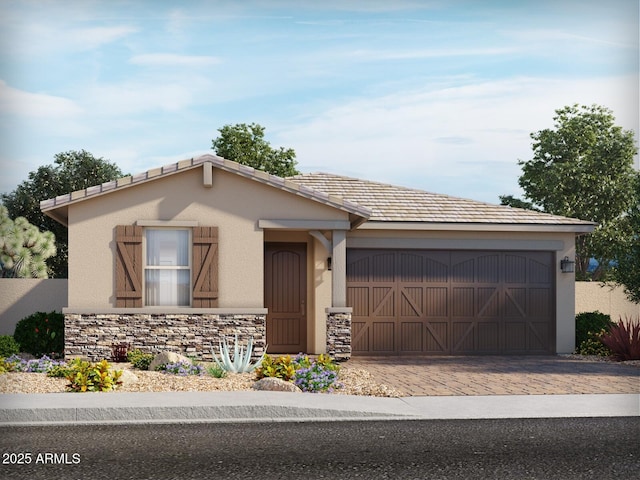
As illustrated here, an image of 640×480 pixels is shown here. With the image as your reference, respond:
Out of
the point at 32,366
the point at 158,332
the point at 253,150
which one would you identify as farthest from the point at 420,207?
the point at 253,150

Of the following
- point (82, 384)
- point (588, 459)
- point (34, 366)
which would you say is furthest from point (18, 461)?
point (34, 366)

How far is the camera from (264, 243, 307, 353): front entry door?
19.4 m

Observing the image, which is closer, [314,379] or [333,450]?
[333,450]

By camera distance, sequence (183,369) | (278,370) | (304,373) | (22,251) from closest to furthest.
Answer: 1. (304,373)
2. (278,370)
3. (183,369)
4. (22,251)

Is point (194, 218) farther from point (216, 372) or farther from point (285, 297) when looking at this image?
point (216, 372)

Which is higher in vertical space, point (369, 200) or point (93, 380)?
point (369, 200)

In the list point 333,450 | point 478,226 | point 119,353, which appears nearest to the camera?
point 333,450

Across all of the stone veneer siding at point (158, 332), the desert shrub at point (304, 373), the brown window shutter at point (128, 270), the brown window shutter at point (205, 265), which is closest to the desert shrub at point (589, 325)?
the stone veneer siding at point (158, 332)

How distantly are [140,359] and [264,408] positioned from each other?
17.2ft

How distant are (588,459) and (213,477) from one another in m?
3.75

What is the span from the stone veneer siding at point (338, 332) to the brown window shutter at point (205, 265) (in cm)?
240

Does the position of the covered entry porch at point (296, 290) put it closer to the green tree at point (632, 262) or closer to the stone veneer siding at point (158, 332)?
the stone veneer siding at point (158, 332)

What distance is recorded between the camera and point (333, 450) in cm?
895

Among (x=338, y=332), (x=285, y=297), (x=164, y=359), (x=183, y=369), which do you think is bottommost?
(x=183, y=369)
